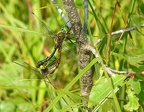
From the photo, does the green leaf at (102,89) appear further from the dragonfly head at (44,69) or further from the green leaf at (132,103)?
the dragonfly head at (44,69)

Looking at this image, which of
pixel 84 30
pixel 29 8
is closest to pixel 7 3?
pixel 29 8

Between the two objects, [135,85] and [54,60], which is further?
[54,60]

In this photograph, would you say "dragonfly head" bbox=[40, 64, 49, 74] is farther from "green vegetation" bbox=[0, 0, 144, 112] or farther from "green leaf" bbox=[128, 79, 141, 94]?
"green leaf" bbox=[128, 79, 141, 94]

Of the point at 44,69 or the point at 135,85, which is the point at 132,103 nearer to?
the point at 135,85

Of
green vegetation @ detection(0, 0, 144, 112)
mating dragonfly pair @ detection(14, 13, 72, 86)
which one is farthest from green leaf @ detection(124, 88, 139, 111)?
mating dragonfly pair @ detection(14, 13, 72, 86)

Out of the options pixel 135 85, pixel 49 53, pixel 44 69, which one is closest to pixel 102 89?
pixel 135 85

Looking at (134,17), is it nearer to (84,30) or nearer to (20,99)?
(84,30)

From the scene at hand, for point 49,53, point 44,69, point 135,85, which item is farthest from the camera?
point 49,53

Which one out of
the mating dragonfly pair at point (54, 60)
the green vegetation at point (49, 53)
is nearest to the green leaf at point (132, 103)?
the green vegetation at point (49, 53)
